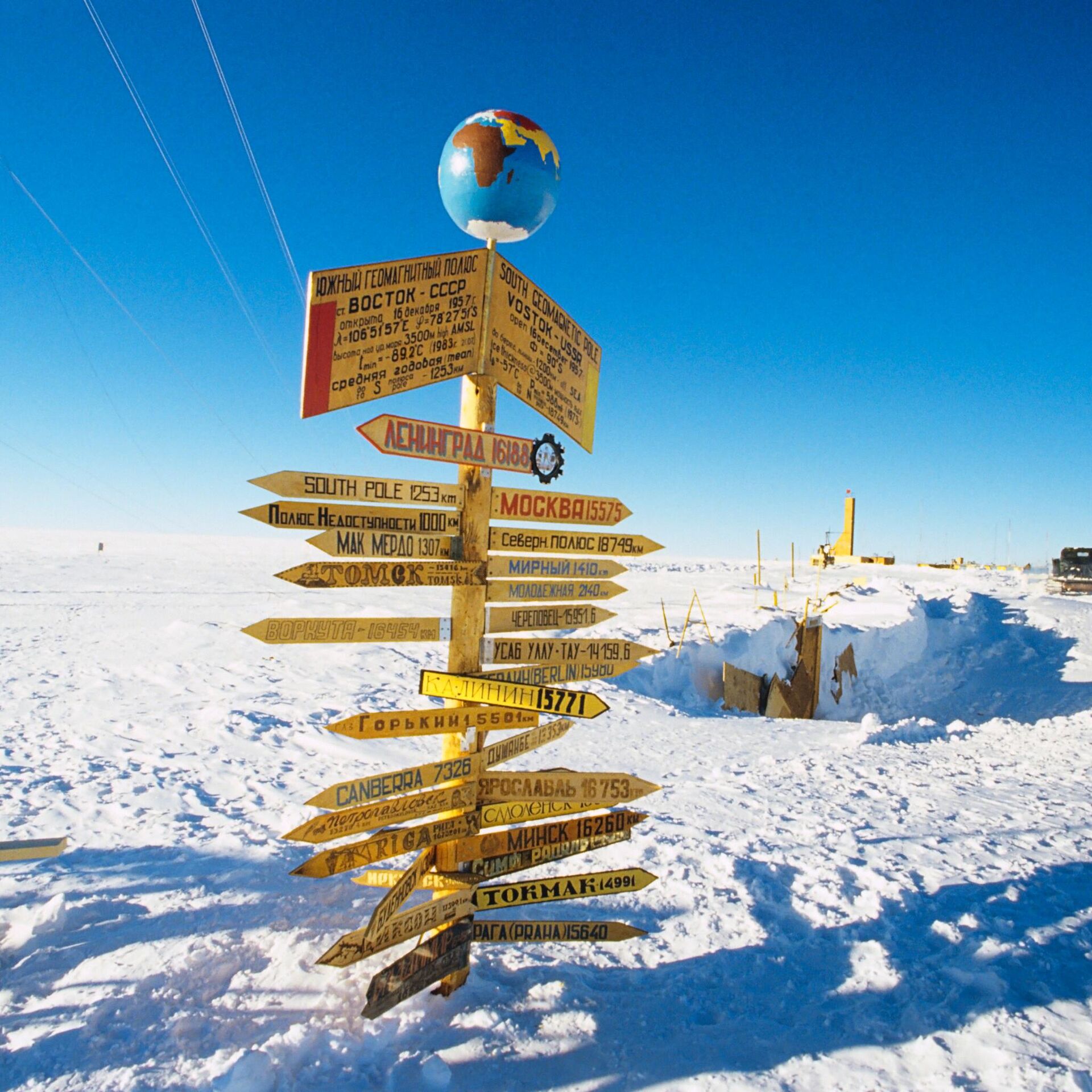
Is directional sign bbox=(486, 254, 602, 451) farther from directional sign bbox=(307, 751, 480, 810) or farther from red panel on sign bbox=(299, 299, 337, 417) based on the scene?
directional sign bbox=(307, 751, 480, 810)

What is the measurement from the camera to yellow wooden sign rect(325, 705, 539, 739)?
2930mm

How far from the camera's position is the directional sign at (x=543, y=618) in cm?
332

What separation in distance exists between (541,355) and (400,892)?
2611 millimetres

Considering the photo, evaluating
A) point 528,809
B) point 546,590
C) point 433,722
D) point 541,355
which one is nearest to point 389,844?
point 433,722

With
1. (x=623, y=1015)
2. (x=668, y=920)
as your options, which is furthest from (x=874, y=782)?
(x=623, y=1015)

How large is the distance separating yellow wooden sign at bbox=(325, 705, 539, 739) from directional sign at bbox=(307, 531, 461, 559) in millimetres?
681

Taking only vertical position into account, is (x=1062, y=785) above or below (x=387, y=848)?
below

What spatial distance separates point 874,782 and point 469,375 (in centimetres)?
600

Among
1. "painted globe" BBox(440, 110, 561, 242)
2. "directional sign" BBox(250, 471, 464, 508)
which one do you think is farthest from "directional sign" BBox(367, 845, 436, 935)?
"painted globe" BBox(440, 110, 561, 242)

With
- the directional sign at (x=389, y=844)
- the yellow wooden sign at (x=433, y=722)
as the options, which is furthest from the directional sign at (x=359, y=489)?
the directional sign at (x=389, y=844)

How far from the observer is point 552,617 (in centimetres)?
355

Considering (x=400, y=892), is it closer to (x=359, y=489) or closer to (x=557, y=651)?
(x=557, y=651)

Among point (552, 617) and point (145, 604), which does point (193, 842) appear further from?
point (145, 604)

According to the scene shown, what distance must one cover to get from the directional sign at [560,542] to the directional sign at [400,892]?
148cm
